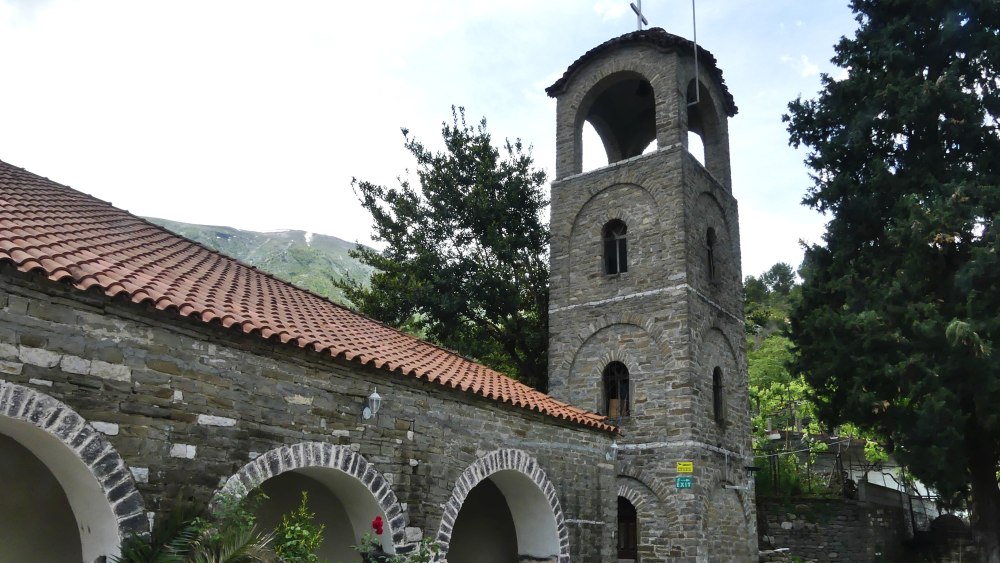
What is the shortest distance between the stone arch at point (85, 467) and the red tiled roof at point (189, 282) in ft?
3.08

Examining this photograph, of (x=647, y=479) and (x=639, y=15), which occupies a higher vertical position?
(x=639, y=15)

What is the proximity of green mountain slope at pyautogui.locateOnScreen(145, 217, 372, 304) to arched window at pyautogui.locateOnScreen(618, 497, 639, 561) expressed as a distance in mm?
112759

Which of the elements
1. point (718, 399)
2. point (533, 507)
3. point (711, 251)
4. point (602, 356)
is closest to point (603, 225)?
point (711, 251)

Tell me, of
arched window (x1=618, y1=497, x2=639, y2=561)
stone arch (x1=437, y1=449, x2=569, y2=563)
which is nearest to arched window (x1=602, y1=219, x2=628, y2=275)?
arched window (x1=618, y1=497, x2=639, y2=561)

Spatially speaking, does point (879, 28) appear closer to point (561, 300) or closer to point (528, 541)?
point (561, 300)

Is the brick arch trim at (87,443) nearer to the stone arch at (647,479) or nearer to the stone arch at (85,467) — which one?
the stone arch at (85,467)

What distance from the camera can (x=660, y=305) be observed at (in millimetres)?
14383

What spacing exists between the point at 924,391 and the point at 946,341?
0.83 meters

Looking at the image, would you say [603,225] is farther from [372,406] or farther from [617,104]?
[372,406]

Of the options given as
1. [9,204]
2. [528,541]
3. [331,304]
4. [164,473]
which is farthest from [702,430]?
[9,204]

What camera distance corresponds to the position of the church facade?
5.60 meters

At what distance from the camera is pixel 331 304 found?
11.0 meters

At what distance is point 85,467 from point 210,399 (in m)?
1.15

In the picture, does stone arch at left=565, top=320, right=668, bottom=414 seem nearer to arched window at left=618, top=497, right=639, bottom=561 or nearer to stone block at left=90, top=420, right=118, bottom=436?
arched window at left=618, top=497, right=639, bottom=561
